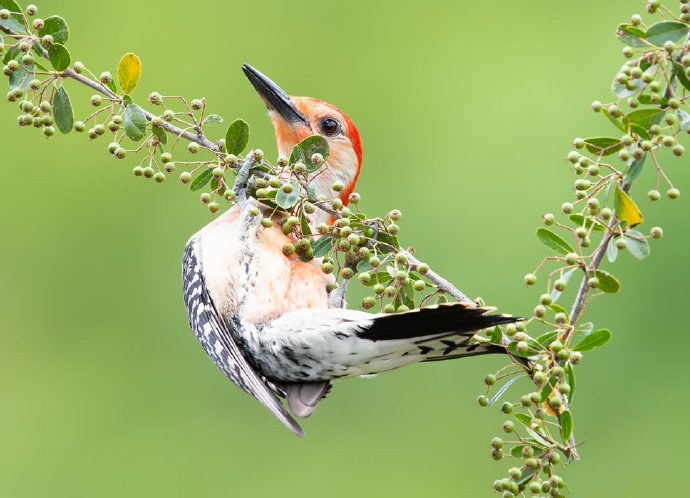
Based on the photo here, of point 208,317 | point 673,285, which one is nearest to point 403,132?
point 673,285

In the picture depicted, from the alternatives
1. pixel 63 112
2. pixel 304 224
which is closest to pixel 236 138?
pixel 304 224

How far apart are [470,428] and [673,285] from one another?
1768 mm

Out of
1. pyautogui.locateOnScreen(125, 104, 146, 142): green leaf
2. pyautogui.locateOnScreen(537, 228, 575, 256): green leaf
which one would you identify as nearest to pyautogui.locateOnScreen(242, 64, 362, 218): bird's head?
pyautogui.locateOnScreen(125, 104, 146, 142): green leaf

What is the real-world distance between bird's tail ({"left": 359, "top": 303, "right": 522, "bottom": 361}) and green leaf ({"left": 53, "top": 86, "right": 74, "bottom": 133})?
1.12 metres

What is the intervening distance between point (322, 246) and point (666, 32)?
1236mm

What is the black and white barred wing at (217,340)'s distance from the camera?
350cm

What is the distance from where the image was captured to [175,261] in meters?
8.62

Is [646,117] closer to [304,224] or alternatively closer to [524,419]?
[524,419]

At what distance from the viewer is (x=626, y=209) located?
271 cm

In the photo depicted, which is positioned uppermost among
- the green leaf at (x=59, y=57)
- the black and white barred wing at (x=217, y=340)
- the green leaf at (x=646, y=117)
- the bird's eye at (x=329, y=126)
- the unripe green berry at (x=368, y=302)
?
the green leaf at (x=646, y=117)

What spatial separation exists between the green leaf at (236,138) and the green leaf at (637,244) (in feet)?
4.18

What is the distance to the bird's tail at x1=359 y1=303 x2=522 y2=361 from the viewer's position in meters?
2.98

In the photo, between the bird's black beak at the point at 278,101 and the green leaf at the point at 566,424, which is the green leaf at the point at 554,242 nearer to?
the green leaf at the point at 566,424

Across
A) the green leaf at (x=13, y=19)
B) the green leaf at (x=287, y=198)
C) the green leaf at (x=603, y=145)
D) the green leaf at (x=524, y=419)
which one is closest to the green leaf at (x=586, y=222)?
the green leaf at (x=603, y=145)
